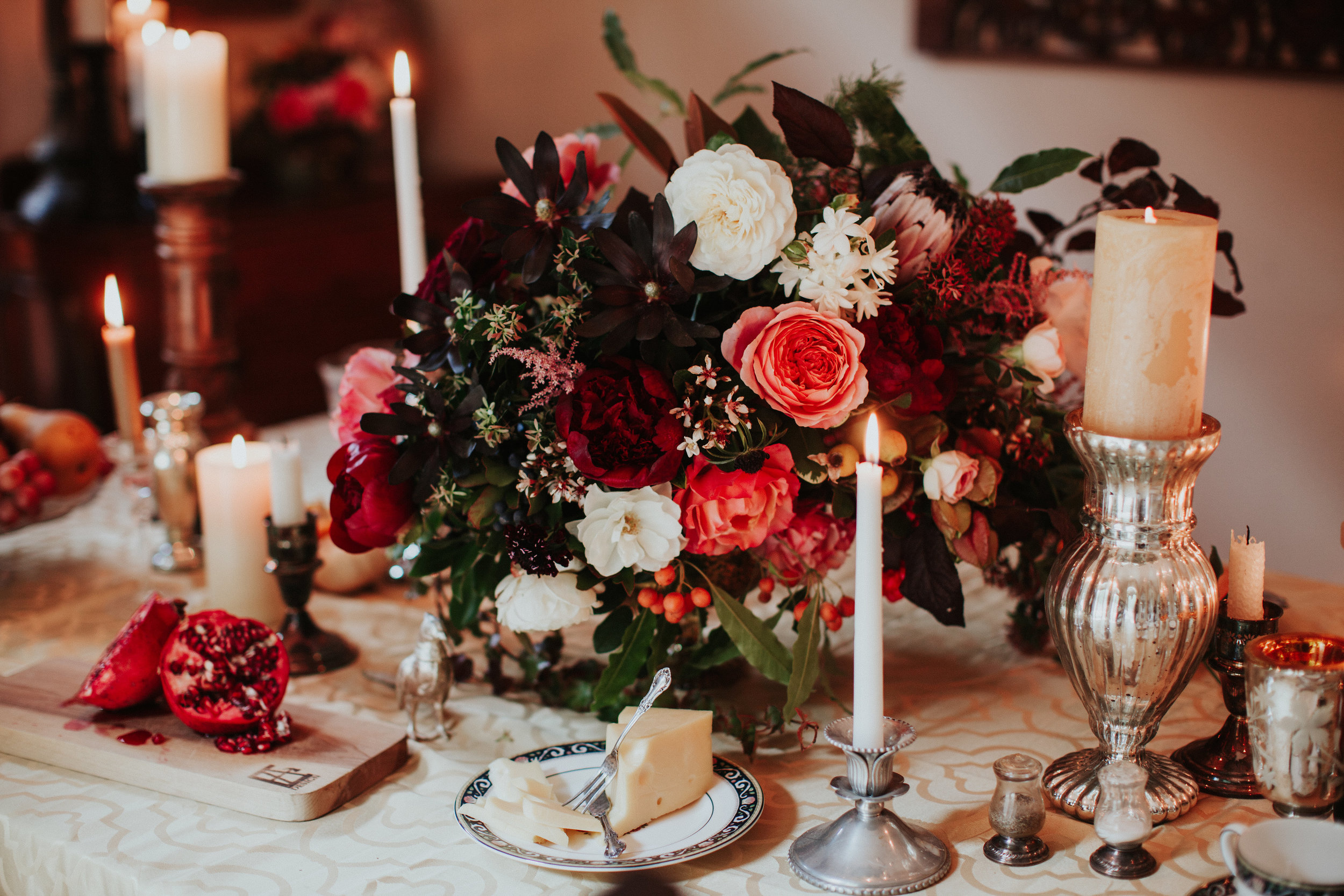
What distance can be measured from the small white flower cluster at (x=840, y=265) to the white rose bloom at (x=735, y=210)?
0.02m

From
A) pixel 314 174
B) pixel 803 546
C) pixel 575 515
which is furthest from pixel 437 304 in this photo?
pixel 314 174

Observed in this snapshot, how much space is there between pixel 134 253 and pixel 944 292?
2148mm

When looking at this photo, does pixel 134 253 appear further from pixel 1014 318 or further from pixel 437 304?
pixel 1014 318

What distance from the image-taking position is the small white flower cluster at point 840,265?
0.81 meters

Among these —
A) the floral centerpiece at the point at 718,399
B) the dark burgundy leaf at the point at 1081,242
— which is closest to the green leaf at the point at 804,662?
the floral centerpiece at the point at 718,399

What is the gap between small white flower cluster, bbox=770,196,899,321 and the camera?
808 millimetres

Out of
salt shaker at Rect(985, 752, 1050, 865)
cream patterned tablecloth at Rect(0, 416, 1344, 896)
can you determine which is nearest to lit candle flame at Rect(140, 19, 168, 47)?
cream patterned tablecloth at Rect(0, 416, 1344, 896)

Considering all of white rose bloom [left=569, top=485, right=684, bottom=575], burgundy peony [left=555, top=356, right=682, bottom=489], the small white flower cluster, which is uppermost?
the small white flower cluster

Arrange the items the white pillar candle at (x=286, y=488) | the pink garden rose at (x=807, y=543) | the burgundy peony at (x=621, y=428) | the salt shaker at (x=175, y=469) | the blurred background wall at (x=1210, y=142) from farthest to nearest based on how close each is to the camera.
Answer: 1. the blurred background wall at (x=1210, y=142)
2. the salt shaker at (x=175, y=469)
3. the white pillar candle at (x=286, y=488)
4. the pink garden rose at (x=807, y=543)
5. the burgundy peony at (x=621, y=428)

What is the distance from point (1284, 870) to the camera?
605 millimetres

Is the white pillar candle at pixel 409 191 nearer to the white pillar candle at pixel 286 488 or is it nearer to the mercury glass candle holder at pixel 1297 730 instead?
the white pillar candle at pixel 286 488

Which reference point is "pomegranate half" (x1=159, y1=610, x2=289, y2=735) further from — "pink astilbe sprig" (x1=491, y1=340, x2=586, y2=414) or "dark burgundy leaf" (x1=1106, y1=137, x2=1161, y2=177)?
"dark burgundy leaf" (x1=1106, y1=137, x2=1161, y2=177)

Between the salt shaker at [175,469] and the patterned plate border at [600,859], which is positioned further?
the salt shaker at [175,469]

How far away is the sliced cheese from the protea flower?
1.41 ft
